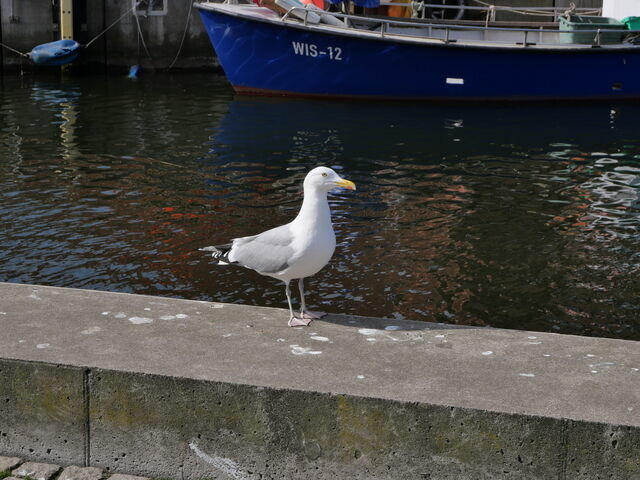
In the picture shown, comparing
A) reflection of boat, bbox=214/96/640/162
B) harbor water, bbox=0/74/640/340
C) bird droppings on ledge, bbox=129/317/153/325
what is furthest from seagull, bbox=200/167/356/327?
reflection of boat, bbox=214/96/640/162

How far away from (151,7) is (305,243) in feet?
71.6

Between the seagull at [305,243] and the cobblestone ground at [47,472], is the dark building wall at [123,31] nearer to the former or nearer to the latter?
the seagull at [305,243]

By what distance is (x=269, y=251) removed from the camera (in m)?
5.50

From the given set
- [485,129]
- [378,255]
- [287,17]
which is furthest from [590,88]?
[378,255]

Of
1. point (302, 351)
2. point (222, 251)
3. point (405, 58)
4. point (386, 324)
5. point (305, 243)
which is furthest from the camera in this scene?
point (405, 58)

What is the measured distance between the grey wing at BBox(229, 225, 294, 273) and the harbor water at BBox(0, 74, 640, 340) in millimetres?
2302

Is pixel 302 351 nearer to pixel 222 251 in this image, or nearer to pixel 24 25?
pixel 222 251

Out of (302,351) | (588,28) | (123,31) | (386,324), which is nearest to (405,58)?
(588,28)

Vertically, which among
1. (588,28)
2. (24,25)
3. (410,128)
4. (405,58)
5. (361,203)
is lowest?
(361,203)

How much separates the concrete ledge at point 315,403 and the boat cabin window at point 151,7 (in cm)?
2197

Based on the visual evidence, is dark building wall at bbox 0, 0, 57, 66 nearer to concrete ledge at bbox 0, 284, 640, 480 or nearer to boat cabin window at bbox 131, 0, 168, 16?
boat cabin window at bbox 131, 0, 168, 16

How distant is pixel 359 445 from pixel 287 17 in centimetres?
1714

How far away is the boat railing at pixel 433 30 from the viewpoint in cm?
1997

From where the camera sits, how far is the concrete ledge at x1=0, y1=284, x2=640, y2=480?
401 cm
